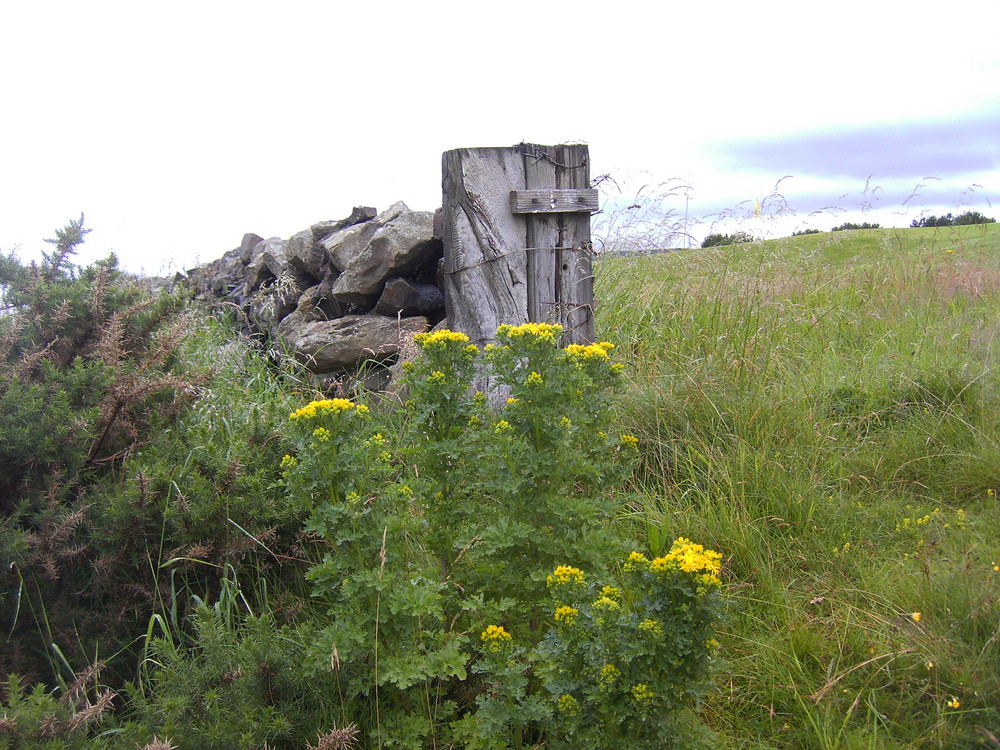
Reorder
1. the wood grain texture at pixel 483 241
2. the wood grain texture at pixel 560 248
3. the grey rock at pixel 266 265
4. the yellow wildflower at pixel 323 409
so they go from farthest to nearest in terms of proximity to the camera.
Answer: the grey rock at pixel 266 265 < the wood grain texture at pixel 560 248 < the wood grain texture at pixel 483 241 < the yellow wildflower at pixel 323 409

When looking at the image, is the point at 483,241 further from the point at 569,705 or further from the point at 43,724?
the point at 43,724

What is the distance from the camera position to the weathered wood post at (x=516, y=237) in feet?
13.7

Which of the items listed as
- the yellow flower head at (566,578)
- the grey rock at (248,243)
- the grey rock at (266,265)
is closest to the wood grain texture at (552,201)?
the yellow flower head at (566,578)

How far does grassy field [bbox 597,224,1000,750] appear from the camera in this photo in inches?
90.3

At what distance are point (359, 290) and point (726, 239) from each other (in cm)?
315

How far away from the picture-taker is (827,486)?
3434 millimetres

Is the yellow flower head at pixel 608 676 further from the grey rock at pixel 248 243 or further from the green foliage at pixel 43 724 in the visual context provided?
the grey rock at pixel 248 243

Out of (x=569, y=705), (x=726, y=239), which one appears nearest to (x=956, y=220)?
(x=726, y=239)

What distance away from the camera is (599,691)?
1806 mm

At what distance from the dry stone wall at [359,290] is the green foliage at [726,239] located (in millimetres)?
2354

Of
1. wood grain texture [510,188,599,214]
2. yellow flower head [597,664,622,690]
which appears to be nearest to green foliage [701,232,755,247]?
wood grain texture [510,188,599,214]

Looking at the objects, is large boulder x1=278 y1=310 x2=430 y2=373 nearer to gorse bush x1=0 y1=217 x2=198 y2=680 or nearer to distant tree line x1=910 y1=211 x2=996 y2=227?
gorse bush x1=0 y1=217 x2=198 y2=680

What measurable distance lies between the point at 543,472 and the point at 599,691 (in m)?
0.69

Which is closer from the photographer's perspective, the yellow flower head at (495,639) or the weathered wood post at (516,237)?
the yellow flower head at (495,639)
